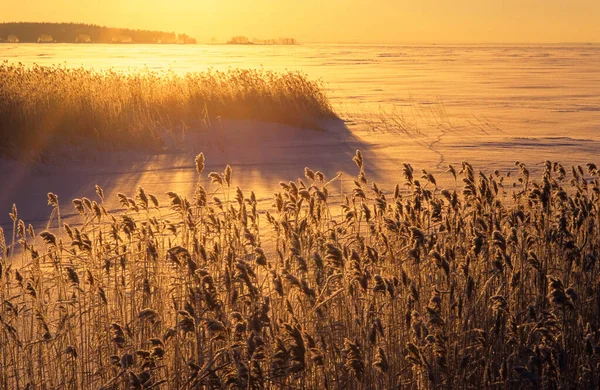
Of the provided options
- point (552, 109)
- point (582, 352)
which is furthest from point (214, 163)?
point (552, 109)

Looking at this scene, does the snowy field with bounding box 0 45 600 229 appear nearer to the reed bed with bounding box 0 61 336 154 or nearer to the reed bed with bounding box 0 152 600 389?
the reed bed with bounding box 0 61 336 154

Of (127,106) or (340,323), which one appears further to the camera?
(127,106)

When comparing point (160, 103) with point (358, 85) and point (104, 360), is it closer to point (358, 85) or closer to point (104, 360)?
point (104, 360)

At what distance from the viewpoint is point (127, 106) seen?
14.4 m

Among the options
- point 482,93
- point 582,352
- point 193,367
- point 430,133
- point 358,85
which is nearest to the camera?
point 193,367

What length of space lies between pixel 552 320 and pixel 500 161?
9.49 m

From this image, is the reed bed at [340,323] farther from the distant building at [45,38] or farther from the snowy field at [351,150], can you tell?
the distant building at [45,38]

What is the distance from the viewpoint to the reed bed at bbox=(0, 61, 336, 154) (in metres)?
12.6

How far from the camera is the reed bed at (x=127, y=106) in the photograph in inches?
496

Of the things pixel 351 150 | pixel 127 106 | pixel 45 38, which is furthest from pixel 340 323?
pixel 45 38

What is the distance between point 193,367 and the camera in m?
3.22

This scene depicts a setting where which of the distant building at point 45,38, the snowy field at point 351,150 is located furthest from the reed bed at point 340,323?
the distant building at point 45,38

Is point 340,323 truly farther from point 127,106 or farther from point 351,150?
point 127,106

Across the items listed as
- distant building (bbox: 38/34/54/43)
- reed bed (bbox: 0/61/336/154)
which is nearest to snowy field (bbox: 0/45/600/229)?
reed bed (bbox: 0/61/336/154)
